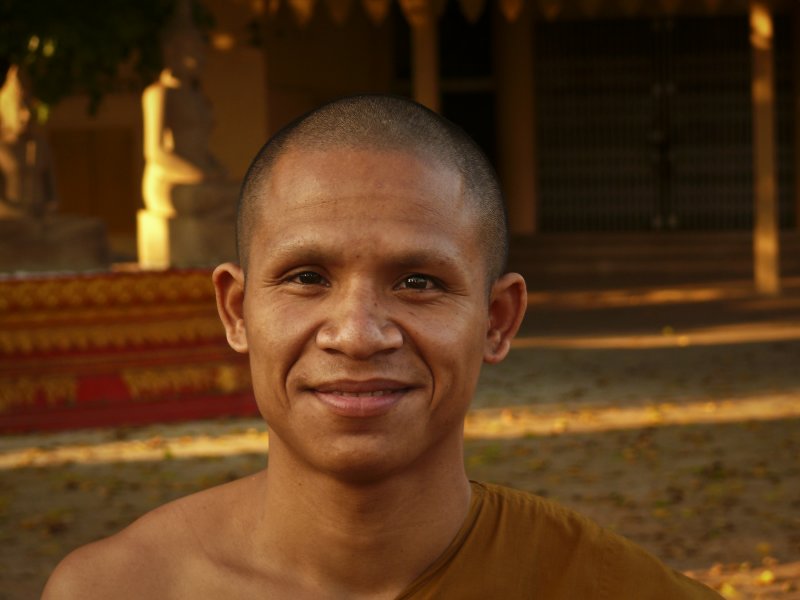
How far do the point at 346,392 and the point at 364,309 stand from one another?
0.09 metres

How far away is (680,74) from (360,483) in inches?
586

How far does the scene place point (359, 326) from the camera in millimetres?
1432

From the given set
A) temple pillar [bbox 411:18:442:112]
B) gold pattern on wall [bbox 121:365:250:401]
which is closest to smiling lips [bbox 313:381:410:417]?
gold pattern on wall [bbox 121:365:250:401]

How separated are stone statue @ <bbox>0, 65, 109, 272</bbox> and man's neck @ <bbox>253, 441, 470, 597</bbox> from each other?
21.7 feet

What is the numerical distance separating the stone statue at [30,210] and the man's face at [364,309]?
669 cm

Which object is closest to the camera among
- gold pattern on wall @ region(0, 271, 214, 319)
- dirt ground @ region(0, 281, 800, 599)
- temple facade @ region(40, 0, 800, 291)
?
dirt ground @ region(0, 281, 800, 599)

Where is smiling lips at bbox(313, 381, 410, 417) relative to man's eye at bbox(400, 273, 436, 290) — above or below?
below

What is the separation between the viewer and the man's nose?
1433 mm

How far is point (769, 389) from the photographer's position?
8.54 m

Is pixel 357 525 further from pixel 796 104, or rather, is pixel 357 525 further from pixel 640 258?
pixel 796 104

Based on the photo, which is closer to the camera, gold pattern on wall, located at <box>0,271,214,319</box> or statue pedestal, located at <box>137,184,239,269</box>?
gold pattern on wall, located at <box>0,271,214,319</box>

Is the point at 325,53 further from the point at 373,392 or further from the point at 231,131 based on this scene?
the point at 373,392

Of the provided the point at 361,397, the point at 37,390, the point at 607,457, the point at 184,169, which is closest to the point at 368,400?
the point at 361,397

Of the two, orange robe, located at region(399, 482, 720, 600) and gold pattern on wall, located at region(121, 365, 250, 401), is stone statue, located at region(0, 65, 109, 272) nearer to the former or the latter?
gold pattern on wall, located at region(121, 365, 250, 401)
